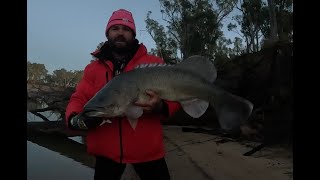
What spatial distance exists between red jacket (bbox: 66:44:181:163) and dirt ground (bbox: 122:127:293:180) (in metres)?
3.49

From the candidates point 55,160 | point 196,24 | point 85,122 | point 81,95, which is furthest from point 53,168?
point 196,24


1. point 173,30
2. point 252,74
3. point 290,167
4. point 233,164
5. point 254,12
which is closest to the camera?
point 290,167

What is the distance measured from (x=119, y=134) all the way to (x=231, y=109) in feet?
2.88

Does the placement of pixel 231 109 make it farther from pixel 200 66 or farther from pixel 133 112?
pixel 133 112

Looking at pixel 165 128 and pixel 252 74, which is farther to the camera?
pixel 165 128

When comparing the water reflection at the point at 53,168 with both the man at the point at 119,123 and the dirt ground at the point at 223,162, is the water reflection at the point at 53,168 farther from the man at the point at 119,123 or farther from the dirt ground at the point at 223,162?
the man at the point at 119,123

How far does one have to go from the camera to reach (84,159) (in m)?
10.5

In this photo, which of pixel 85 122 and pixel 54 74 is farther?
pixel 54 74

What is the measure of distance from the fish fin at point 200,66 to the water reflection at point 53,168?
5.81 m

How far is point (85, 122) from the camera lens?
10.3ft

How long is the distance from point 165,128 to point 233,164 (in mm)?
7468
